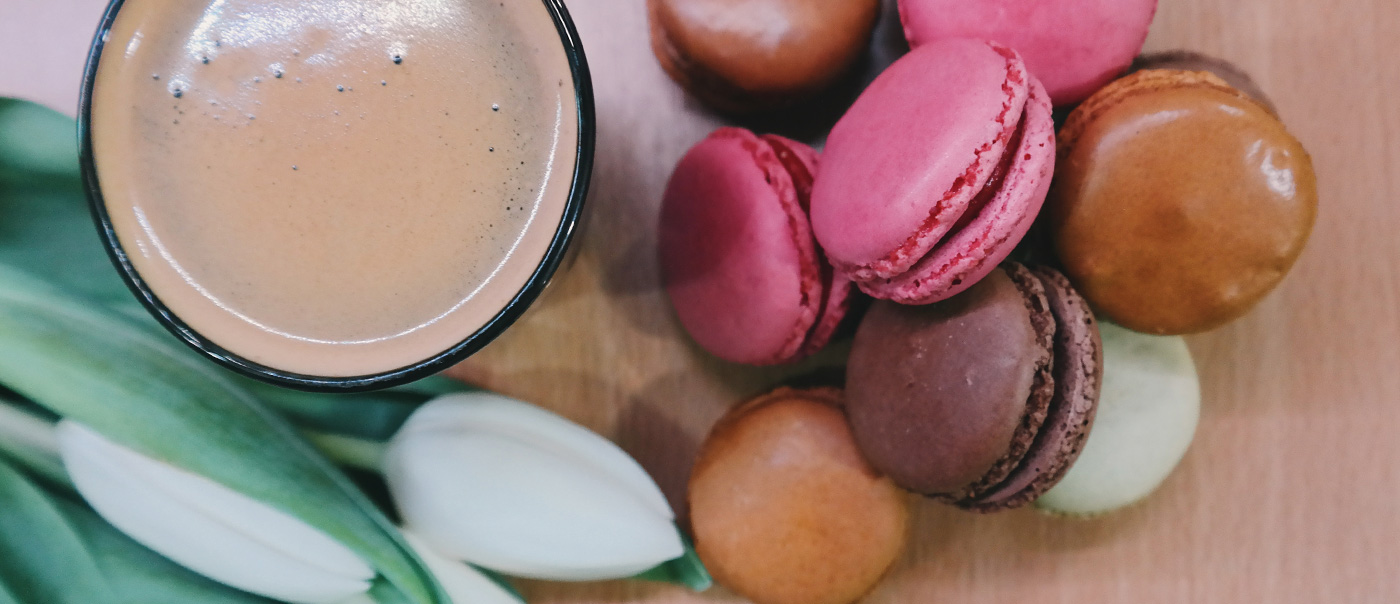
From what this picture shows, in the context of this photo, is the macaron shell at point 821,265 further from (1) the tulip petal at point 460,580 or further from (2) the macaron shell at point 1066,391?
(1) the tulip petal at point 460,580

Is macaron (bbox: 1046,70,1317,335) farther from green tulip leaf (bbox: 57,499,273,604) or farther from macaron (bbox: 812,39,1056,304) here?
green tulip leaf (bbox: 57,499,273,604)

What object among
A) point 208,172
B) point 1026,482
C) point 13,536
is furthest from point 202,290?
point 1026,482

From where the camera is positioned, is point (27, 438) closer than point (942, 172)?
No

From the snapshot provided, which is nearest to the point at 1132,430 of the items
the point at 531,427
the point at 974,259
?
the point at 974,259

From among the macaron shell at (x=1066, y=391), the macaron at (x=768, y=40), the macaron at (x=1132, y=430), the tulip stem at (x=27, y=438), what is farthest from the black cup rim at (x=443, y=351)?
the macaron at (x=1132, y=430)

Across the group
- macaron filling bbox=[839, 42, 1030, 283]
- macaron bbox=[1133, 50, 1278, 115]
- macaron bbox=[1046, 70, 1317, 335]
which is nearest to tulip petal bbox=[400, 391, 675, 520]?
macaron filling bbox=[839, 42, 1030, 283]

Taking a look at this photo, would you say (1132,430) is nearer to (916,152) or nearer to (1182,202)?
(1182,202)
